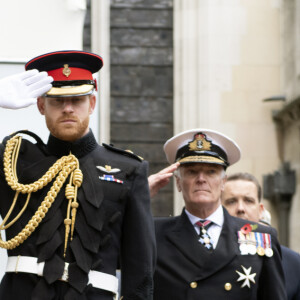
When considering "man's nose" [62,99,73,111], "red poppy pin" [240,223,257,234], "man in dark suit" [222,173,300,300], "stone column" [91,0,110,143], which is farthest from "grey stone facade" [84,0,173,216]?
"man's nose" [62,99,73,111]

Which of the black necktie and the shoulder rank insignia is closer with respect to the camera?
the shoulder rank insignia

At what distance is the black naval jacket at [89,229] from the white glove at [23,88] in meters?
0.22

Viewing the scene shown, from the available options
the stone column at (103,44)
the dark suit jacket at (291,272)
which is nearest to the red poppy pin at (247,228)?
the dark suit jacket at (291,272)

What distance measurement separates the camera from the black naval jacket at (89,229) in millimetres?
4004

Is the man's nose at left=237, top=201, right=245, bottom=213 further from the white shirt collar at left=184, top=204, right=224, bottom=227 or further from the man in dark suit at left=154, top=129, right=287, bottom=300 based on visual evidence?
the white shirt collar at left=184, top=204, right=224, bottom=227

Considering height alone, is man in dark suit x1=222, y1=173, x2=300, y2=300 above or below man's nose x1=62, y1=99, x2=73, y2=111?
below

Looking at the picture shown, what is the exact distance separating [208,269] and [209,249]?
11cm

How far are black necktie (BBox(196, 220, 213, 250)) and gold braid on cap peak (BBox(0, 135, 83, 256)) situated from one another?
1.15 m

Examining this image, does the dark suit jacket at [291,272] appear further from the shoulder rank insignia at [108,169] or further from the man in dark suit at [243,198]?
the shoulder rank insignia at [108,169]

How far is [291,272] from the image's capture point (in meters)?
5.84

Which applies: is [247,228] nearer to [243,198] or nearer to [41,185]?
[243,198]

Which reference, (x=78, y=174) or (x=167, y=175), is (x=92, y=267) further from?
(x=167, y=175)

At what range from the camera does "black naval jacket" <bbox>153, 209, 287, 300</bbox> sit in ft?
16.5

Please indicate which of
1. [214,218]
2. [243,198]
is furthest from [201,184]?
[243,198]
